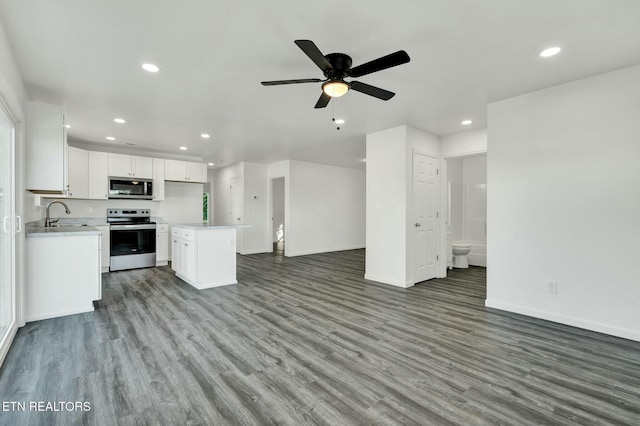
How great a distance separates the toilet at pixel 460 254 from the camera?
19.5 ft

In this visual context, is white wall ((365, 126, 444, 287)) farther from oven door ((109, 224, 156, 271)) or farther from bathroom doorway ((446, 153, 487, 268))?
oven door ((109, 224, 156, 271))

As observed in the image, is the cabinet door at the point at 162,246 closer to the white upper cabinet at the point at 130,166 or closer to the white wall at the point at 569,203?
the white upper cabinet at the point at 130,166

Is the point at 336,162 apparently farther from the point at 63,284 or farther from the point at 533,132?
the point at 63,284

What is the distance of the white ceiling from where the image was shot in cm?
199

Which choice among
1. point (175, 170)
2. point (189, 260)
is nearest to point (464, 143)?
point (189, 260)

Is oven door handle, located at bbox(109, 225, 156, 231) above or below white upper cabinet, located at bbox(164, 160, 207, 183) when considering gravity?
below

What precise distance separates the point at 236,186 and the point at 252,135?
3.21 metres

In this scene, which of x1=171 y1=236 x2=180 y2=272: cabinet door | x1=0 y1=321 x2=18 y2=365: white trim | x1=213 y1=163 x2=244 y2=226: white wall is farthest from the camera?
x1=213 y1=163 x2=244 y2=226: white wall

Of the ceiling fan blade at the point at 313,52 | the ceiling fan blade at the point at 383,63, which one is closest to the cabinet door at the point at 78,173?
the ceiling fan blade at the point at 313,52

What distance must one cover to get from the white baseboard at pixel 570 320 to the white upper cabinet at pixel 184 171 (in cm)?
640

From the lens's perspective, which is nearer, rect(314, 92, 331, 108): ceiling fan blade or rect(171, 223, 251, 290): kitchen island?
rect(314, 92, 331, 108): ceiling fan blade

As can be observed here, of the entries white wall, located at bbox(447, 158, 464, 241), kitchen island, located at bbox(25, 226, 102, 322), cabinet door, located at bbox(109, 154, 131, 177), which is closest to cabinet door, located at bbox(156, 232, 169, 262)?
cabinet door, located at bbox(109, 154, 131, 177)

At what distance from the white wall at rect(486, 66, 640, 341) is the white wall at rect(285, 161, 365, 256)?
15.8ft

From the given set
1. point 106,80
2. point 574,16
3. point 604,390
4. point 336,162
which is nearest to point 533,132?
point 574,16
